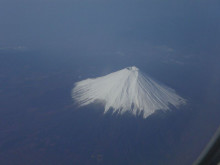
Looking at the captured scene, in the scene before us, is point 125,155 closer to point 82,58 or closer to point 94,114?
point 94,114

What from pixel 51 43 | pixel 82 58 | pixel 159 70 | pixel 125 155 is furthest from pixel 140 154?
pixel 51 43

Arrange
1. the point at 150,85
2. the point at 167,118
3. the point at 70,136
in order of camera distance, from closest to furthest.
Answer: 1. the point at 70,136
2. the point at 167,118
3. the point at 150,85

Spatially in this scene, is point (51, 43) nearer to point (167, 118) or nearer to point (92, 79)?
point (92, 79)

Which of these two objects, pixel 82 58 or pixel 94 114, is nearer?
pixel 94 114

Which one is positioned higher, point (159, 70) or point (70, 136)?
point (159, 70)

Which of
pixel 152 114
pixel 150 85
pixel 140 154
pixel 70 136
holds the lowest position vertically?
pixel 70 136

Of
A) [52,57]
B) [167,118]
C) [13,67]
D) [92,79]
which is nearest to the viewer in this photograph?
[167,118]
